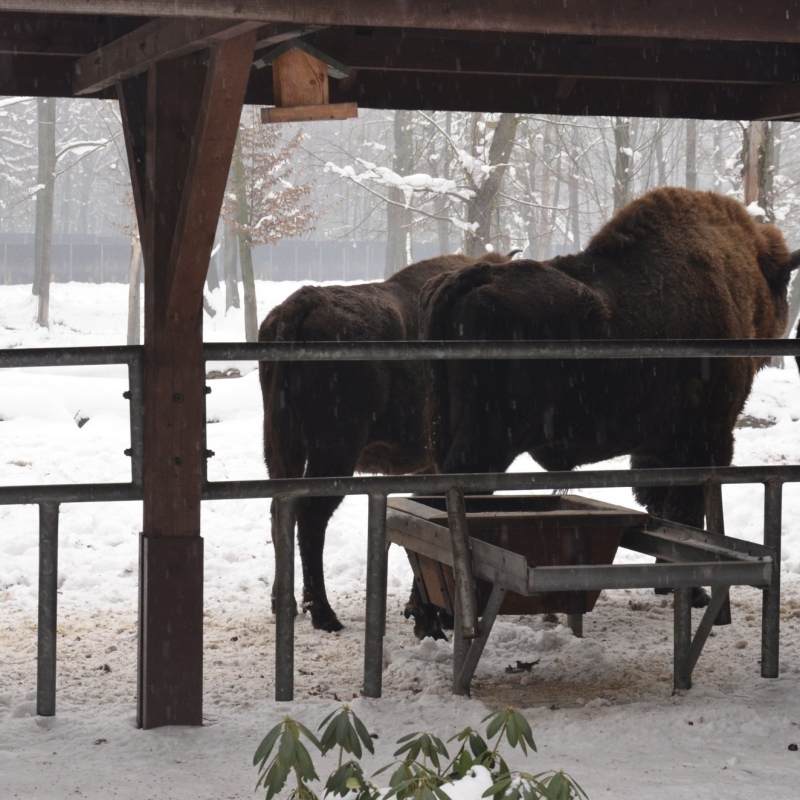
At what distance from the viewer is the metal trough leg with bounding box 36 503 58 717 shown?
3.90 m

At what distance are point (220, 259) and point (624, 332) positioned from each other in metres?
42.6

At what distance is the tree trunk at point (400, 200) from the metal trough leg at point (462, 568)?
2156cm

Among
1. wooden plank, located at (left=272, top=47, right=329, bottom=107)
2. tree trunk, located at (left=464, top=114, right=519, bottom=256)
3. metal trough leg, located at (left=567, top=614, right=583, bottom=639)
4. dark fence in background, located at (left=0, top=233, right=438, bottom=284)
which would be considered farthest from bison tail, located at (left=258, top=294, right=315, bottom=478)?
dark fence in background, located at (left=0, top=233, right=438, bottom=284)

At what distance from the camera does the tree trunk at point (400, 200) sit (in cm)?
2710

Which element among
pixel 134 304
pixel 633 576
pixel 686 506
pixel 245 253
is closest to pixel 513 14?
pixel 633 576

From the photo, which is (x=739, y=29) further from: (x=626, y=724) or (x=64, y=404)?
(x=64, y=404)

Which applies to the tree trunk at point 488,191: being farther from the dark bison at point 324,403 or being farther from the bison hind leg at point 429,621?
the bison hind leg at point 429,621

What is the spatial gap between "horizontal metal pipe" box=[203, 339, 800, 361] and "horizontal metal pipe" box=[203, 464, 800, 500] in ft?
1.53

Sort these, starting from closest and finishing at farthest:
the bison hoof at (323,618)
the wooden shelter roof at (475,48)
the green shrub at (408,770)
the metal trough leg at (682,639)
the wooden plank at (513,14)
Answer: the green shrub at (408,770) < the wooden plank at (513,14) < the wooden shelter roof at (475,48) < the metal trough leg at (682,639) < the bison hoof at (323,618)

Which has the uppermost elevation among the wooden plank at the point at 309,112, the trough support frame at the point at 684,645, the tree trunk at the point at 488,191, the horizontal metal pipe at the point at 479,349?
the tree trunk at the point at 488,191

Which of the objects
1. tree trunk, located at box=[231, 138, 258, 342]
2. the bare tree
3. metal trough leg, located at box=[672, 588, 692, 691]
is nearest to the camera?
metal trough leg, located at box=[672, 588, 692, 691]

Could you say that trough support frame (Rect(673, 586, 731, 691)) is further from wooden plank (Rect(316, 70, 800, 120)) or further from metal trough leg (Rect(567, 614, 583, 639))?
wooden plank (Rect(316, 70, 800, 120))

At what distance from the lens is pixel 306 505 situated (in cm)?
601

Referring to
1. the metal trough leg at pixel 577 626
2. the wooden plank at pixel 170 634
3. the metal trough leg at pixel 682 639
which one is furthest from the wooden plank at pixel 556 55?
the metal trough leg at pixel 577 626
